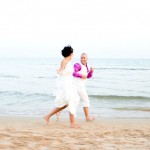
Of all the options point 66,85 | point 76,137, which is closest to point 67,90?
point 66,85

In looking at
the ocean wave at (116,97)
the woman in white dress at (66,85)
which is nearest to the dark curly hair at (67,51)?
the woman in white dress at (66,85)

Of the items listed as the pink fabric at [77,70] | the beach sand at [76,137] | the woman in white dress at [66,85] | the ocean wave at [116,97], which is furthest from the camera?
the ocean wave at [116,97]

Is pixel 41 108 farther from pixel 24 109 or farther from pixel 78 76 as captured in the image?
pixel 78 76

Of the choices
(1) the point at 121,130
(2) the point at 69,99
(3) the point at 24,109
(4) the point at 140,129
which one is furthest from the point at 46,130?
(3) the point at 24,109

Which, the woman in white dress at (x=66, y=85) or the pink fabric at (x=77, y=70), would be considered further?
the pink fabric at (x=77, y=70)

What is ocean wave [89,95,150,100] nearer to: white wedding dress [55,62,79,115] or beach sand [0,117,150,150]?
beach sand [0,117,150,150]

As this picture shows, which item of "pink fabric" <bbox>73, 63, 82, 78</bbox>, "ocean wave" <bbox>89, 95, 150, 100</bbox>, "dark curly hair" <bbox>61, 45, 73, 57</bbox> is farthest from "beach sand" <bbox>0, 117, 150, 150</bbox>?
"ocean wave" <bbox>89, 95, 150, 100</bbox>

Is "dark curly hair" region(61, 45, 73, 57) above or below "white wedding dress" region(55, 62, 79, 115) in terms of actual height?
above

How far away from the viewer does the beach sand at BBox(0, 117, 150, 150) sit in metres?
4.74

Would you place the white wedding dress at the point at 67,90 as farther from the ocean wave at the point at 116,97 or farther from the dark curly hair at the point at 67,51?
the ocean wave at the point at 116,97

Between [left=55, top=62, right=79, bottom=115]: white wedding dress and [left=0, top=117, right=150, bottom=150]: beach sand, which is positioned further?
[left=55, top=62, right=79, bottom=115]: white wedding dress

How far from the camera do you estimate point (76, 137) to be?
5449 mm

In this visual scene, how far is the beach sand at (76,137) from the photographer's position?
4.74 m

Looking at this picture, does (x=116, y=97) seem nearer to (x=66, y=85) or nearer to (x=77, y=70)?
(x=77, y=70)
